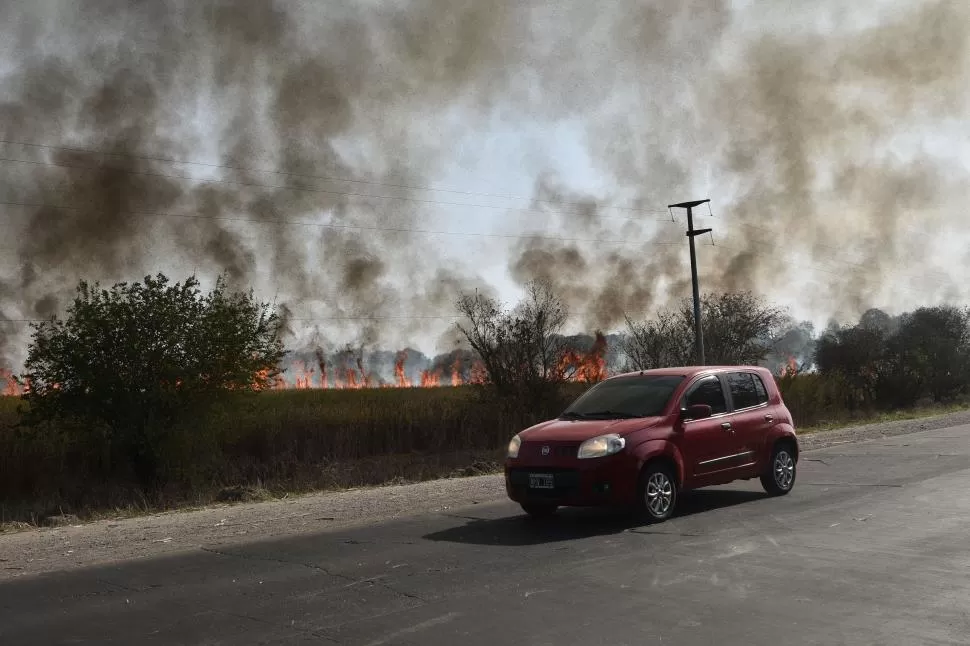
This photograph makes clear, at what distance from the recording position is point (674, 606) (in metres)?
6.04

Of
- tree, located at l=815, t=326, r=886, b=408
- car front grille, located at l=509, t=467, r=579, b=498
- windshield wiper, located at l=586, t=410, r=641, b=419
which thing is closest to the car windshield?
windshield wiper, located at l=586, t=410, r=641, b=419

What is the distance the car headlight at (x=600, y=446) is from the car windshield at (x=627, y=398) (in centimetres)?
73

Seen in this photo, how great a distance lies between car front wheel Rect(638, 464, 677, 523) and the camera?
379 inches

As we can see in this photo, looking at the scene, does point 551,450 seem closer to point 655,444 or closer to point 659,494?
point 655,444

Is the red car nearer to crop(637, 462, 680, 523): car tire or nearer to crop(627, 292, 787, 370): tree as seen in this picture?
crop(637, 462, 680, 523): car tire

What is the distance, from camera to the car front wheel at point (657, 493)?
9633 mm

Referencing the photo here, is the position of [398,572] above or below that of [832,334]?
below

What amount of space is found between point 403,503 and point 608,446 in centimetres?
404

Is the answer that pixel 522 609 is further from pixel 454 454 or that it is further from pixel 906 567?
pixel 454 454

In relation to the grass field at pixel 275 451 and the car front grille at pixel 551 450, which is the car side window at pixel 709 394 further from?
the grass field at pixel 275 451

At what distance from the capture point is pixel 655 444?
32.3ft

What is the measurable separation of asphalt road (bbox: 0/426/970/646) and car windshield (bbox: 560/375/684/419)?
1212 mm

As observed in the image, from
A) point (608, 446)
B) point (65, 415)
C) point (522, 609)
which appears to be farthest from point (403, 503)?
point (65, 415)

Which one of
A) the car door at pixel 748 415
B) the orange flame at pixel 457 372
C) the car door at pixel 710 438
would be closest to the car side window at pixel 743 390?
the car door at pixel 748 415
